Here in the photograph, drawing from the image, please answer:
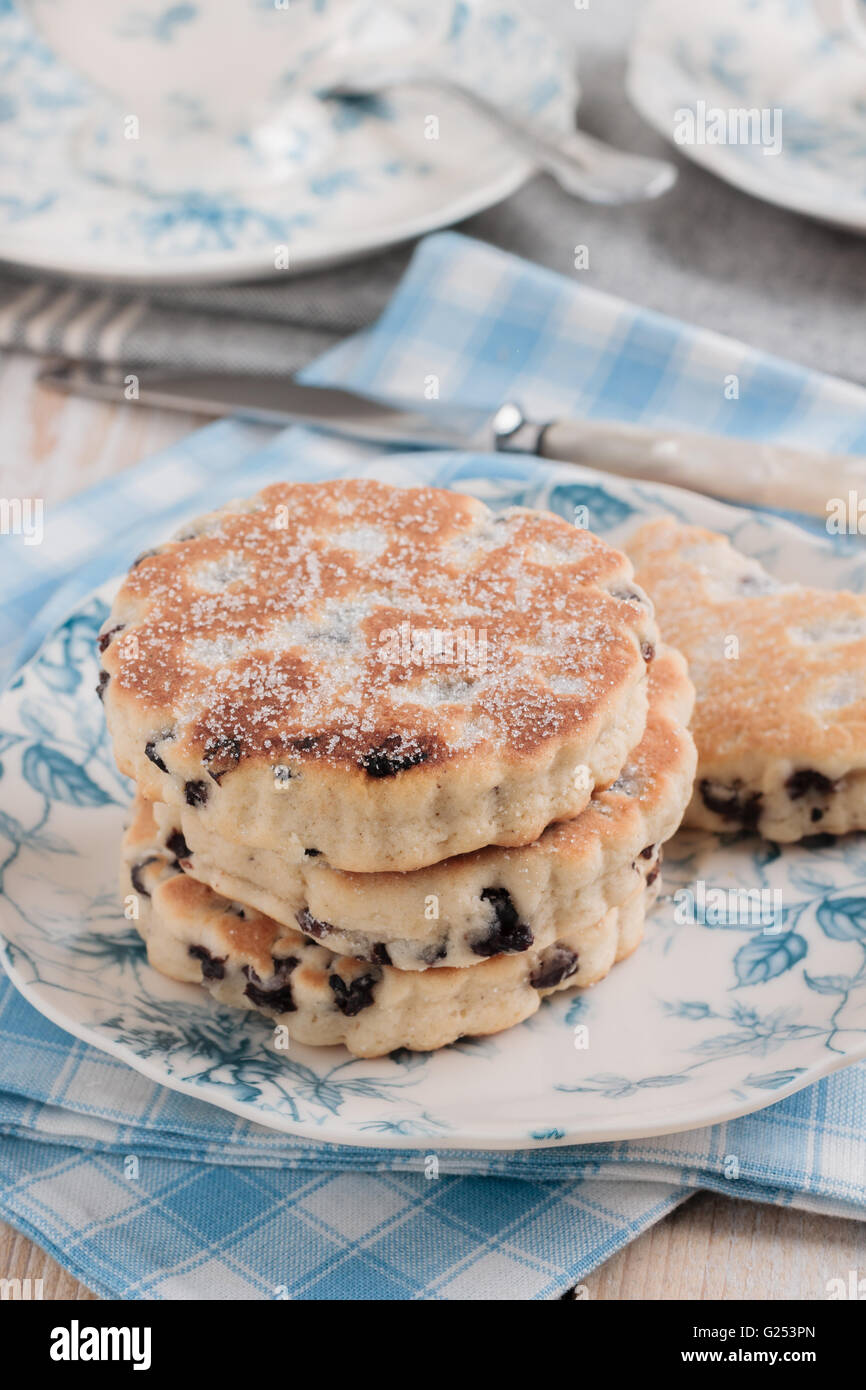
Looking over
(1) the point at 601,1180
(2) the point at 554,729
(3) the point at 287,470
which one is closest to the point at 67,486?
(3) the point at 287,470

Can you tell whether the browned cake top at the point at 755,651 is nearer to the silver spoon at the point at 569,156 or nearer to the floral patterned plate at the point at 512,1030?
the floral patterned plate at the point at 512,1030

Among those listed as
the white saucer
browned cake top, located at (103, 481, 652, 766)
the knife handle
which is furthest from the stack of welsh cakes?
the white saucer

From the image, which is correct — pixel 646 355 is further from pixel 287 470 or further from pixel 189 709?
pixel 189 709

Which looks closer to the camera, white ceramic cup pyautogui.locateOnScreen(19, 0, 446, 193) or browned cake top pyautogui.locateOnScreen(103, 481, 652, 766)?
browned cake top pyautogui.locateOnScreen(103, 481, 652, 766)

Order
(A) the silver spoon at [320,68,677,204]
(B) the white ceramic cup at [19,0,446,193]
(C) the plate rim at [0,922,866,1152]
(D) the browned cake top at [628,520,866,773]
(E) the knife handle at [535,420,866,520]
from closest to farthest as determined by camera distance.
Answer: (C) the plate rim at [0,922,866,1152] < (D) the browned cake top at [628,520,866,773] < (E) the knife handle at [535,420,866,520] < (B) the white ceramic cup at [19,0,446,193] < (A) the silver spoon at [320,68,677,204]

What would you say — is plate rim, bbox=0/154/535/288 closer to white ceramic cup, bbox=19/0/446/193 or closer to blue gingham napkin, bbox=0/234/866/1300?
white ceramic cup, bbox=19/0/446/193

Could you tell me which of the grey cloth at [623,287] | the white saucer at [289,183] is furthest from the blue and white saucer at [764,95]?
the white saucer at [289,183]
